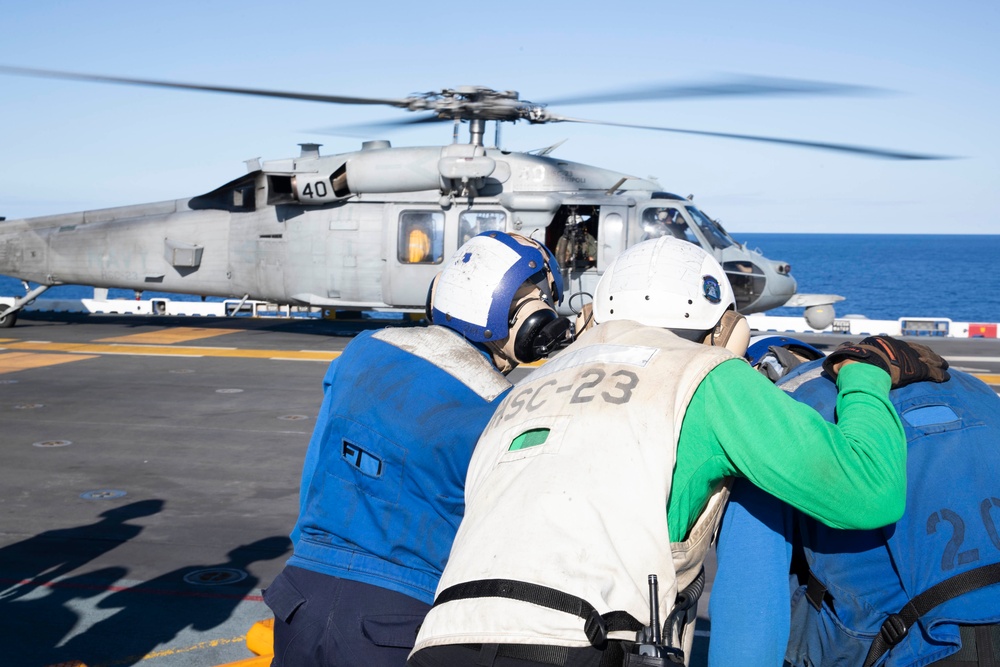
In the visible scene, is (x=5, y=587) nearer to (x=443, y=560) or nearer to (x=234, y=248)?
(x=443, y=560)

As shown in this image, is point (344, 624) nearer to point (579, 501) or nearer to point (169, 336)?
point (579, 501)

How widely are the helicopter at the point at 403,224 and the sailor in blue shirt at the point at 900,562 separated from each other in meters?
11.7

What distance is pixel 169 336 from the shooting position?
58.6 feet

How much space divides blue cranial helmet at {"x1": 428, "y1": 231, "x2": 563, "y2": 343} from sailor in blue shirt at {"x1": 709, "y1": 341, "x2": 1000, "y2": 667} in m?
0.95

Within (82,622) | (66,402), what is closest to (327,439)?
(82,622)

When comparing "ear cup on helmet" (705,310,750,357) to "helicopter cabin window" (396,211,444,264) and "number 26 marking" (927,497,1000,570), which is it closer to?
"number 26 marking" (927,497,1000,570)

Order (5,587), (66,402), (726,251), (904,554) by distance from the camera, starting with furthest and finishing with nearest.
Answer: (726,251) → (66,402) → (5,587) → (904,554)

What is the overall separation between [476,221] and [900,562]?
1349 centimetres

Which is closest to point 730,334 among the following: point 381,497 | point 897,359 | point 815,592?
point 897,359

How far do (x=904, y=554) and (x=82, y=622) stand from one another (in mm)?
4280

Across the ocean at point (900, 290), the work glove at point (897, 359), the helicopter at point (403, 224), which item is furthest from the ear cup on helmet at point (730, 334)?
the ocean at point (900, 290)

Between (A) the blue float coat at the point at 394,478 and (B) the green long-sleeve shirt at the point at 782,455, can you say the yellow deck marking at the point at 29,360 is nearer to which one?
(A) the blue float coat at the point at 394,478

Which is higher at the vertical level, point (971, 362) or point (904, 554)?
point (904, 554)

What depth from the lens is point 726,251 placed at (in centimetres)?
1528
